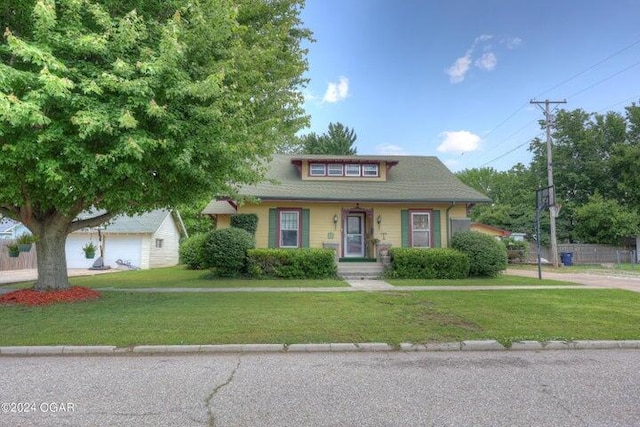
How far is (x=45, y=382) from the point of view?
14.9 feet

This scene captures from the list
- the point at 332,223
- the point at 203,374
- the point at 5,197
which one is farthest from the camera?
the point at 332,223

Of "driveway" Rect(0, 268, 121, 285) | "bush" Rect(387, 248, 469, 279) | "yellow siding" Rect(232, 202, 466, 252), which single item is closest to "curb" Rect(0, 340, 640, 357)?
"bush" Rect(387, 248, 469, 279)

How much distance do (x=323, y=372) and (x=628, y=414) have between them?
3.03 m

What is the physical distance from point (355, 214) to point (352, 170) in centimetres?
243

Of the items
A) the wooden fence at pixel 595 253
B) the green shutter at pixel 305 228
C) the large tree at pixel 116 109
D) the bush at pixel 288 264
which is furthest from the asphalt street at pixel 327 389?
the wooden fence at pixel 595 253

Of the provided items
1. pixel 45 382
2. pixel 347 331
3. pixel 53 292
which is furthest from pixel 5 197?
pixel 347 331

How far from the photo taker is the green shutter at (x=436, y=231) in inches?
679

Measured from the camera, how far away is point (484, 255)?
15234mm

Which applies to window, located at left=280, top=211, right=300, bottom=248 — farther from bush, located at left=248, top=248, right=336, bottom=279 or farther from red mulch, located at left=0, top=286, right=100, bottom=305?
red mulch, located at left=0, top=286, right=100, bottom=305

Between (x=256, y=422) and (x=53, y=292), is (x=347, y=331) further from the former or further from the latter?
(x=53, y=292)

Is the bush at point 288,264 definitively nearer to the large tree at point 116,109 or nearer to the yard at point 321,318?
the yard at point 321,318

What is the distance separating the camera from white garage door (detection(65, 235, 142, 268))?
80.5 ft

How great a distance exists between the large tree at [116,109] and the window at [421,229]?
9091 mm

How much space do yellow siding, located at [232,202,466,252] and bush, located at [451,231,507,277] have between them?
1831 millimetres
